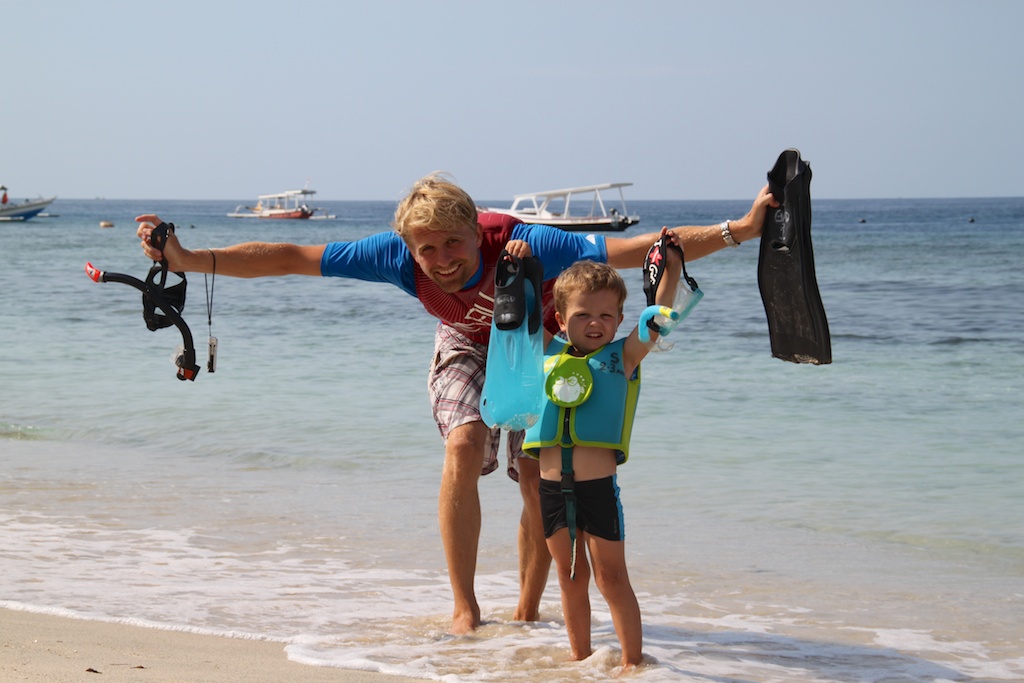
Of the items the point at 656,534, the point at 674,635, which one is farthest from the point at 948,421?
the point at 674,635

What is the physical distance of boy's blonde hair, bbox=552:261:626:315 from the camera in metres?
3.59

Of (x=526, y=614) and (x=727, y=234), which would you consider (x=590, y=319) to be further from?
(x=526, y=614)

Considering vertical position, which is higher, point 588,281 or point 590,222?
point 590,222

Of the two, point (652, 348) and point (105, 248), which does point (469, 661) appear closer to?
point (652, 348)

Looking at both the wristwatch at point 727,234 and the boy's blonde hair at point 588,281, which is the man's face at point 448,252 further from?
the wristwatch at point 727,234

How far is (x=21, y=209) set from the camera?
73938 millimetres

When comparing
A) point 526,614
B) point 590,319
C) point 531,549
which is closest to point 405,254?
point 590,319

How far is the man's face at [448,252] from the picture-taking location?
3869 mm

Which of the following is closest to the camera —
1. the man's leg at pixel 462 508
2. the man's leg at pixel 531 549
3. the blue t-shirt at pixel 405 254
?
the blue t-shirt at pixel 405 254

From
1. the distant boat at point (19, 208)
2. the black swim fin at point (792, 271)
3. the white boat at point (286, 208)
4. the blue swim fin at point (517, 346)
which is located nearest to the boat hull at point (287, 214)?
the white boat at point (286, 208)

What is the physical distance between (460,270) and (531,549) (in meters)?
1.10

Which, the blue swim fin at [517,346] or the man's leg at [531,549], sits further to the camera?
the man's leg at [531,549]

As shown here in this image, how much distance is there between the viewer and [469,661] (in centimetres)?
381

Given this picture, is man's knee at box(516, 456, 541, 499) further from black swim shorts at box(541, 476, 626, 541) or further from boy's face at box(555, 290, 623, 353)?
boy's face at box(555, 290, 623, 353)
